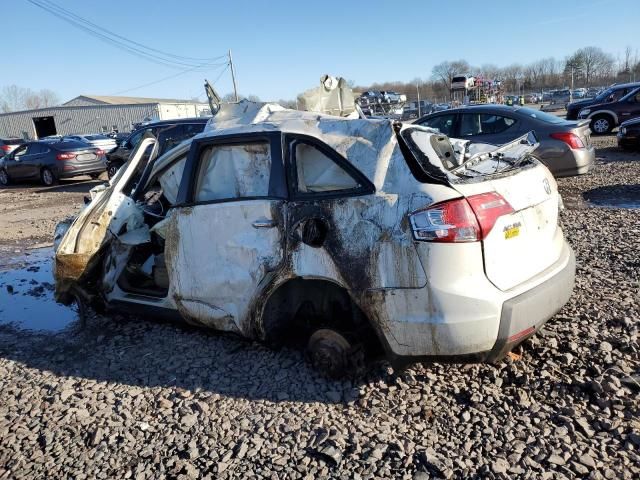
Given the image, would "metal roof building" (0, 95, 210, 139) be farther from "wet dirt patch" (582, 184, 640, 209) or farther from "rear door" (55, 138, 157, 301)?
"rear door" (55, 138, 157, 301)

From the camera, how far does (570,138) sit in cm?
825

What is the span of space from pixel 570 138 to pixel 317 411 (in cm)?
730

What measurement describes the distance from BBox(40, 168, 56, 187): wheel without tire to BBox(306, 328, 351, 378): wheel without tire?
15.9m

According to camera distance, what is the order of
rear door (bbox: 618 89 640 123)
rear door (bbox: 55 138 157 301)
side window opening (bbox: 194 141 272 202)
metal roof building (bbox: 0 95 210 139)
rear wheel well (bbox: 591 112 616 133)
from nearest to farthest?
side window opening (bbox: 194 141 272 202), rear door (bbox: 55 138 157 301), rear door (bbox: 618 89 640 123), rear wheel well (bbox: 591 112 616 133), metal roof building (bbox: 0 95 210 139)

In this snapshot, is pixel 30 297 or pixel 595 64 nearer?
pixel 30 297

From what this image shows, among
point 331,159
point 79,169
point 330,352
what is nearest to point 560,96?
point 79,169

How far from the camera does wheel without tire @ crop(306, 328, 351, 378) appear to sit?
3.13 m

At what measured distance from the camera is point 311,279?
3062 mm

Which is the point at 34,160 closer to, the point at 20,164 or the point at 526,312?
the point at 20,164

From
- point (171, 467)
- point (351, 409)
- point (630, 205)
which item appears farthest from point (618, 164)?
point (171, 467)

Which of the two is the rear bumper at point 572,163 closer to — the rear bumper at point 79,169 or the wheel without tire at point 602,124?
the wheel without tire at point 602,124

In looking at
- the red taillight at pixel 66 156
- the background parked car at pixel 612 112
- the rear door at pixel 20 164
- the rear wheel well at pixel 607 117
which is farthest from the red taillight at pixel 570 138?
the rear door at pixel 20 164

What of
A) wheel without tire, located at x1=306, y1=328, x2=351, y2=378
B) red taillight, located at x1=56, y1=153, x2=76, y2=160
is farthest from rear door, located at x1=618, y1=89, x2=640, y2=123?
red taillight, located at x1=56, y1=153, x2=76, y2=160

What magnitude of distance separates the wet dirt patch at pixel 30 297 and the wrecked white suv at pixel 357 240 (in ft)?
3.49
